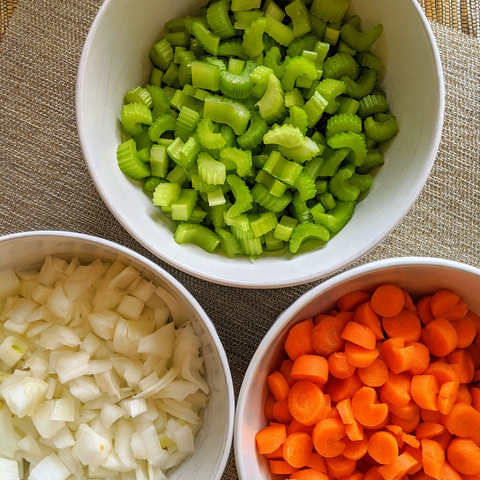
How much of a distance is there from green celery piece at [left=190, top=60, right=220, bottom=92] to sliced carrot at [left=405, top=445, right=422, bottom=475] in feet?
2.90

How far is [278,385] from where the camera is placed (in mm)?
1119

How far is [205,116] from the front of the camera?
111 cm

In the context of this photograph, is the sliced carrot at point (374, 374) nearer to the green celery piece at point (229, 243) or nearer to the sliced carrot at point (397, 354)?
the sliced carrot at point (397, 354)

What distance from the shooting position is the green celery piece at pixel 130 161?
1.10 meters

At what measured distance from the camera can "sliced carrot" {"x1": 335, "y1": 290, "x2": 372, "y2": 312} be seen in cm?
115

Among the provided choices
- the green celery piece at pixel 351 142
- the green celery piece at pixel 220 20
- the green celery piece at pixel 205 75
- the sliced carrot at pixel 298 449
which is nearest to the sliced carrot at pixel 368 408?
the sliced carrot at pixel 298 449

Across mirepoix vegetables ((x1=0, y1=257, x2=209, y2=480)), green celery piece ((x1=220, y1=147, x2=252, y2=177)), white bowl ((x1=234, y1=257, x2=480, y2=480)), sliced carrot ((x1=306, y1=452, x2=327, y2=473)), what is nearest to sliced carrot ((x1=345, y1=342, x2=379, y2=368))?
white bowl ((x1=234, y1=257, x2=480, y2=480))

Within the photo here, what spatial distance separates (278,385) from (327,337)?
15cm

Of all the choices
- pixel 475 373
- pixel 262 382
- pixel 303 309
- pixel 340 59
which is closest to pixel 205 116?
pixel 340 59

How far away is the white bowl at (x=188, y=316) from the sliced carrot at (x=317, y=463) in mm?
194

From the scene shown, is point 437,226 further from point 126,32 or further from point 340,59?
point 126,32

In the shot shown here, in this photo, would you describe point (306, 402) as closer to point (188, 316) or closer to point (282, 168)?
point (188, 316)

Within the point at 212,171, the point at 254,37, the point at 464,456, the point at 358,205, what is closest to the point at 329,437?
the point at 464,456

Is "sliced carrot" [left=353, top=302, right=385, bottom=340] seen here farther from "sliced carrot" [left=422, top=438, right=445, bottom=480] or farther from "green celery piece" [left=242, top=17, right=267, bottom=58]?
"green celery piece" [left=242, top=17, right=267, bottom=58]
